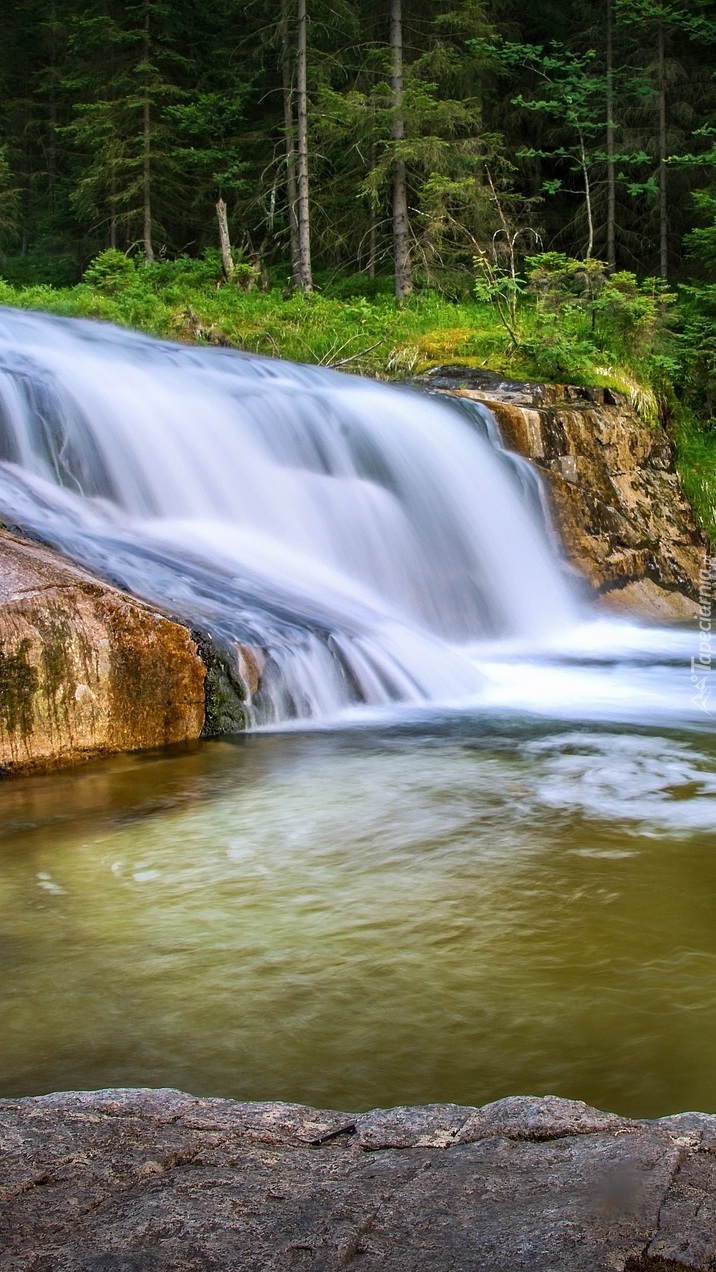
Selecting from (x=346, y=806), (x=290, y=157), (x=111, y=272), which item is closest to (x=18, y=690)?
(x=346, y=806)

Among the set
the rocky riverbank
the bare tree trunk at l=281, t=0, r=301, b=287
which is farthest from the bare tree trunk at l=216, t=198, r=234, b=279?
the rocky riverbank

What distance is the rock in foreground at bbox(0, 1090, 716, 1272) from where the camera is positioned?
124cm

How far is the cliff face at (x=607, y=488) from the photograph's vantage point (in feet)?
35.0

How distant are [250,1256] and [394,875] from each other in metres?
2.18

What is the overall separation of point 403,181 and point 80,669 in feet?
49.1

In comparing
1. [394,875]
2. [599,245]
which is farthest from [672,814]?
[599,245]

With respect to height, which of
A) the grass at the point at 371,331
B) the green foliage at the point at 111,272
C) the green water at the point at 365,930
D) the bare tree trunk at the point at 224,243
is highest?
the bare tree trunk at the point at 224,243

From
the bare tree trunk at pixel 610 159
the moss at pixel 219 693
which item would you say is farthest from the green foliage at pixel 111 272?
the moss at pixel 219 693

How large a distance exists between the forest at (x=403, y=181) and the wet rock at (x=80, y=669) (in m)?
8.27

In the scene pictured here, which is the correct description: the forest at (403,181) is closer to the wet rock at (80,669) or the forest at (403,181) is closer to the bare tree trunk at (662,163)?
the bare tree trunk at (662,163)

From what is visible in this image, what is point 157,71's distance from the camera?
20.4 metres

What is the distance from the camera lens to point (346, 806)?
4234 millimetres

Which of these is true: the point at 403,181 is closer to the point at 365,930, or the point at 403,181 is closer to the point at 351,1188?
the point at 365,930

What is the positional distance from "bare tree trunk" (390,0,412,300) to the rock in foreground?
16.6 meters
